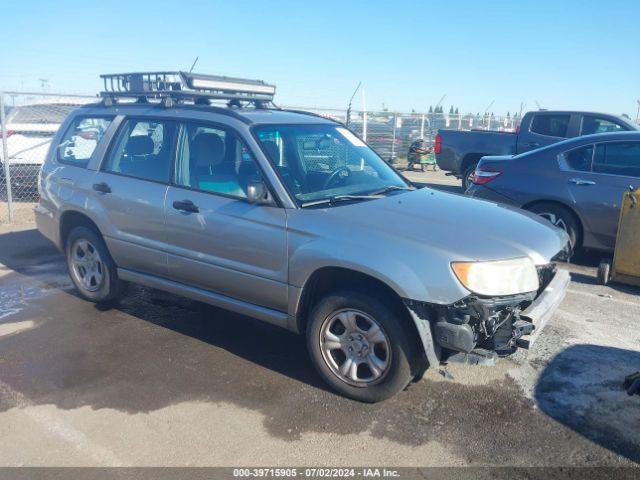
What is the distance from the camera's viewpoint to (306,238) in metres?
3.65

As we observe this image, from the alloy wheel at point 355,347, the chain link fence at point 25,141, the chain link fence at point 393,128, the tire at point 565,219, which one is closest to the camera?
the alloy wheel at point 355,347

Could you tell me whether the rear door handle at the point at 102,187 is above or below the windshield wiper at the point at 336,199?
below

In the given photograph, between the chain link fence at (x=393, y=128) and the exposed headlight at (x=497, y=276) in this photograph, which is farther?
the chain link fence at (x=393, y=128)

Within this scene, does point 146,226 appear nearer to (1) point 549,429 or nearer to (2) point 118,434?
(2) point 118,434

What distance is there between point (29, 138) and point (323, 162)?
8786 millimetres

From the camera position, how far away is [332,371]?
3.71 meters

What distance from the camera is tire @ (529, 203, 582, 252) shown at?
6621mm

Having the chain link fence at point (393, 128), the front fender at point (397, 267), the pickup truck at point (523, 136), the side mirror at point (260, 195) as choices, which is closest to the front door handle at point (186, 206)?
the side mirror at point (260, 195)

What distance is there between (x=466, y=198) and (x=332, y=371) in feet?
5.93

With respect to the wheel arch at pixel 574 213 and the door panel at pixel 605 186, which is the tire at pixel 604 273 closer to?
the door panel at pixel 605 186

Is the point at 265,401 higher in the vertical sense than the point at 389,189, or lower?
lower

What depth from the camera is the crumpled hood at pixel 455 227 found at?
336cm

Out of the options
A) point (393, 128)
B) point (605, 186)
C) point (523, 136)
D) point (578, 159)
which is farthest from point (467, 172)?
point (393, 128)

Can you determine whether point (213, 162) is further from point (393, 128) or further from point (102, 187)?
point (393, 128)
